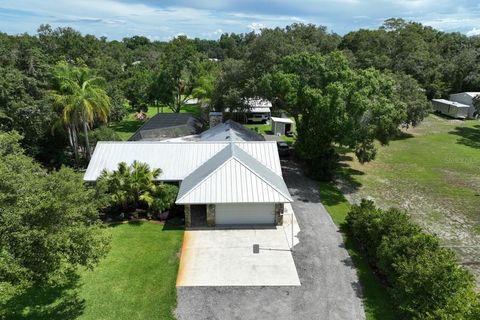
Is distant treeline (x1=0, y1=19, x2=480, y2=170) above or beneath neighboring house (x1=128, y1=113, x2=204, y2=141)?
above

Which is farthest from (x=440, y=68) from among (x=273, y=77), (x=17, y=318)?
(x=17, y=318)

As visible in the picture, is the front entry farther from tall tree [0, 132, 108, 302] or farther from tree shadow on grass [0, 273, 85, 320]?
tall tree [0, 132, 108, 302]

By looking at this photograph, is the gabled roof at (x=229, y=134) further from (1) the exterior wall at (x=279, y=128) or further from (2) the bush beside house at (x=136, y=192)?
(1) the exterior wall at (x=279, y=128)

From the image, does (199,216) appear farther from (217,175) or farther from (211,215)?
(217,175)

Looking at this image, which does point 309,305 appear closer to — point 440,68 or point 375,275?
point 375,275

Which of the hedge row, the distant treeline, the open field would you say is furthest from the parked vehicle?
the hedge row

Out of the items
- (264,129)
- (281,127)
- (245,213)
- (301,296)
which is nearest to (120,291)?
(301,296)
